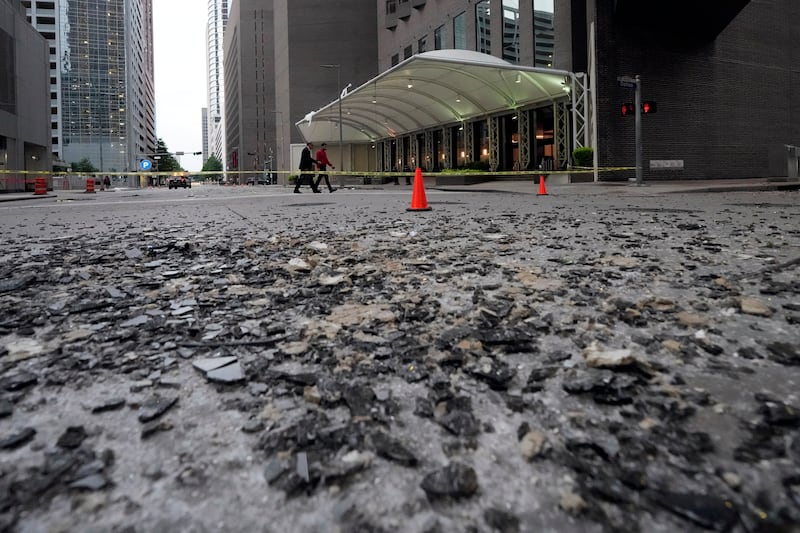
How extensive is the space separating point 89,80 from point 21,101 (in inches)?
3364

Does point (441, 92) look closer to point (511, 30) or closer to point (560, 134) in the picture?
point (511, 30)

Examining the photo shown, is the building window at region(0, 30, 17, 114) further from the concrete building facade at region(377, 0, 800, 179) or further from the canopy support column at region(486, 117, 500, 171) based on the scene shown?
the concrete building facade at region(377, 0, 800, 179)

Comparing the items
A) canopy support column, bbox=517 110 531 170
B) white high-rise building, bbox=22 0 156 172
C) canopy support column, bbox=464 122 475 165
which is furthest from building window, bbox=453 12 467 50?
white high-rise building, bbox=22 0 156 172

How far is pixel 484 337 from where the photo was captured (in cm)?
236

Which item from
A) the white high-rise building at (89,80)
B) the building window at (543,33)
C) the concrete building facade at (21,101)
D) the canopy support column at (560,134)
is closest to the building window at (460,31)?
the building window at (543,33)

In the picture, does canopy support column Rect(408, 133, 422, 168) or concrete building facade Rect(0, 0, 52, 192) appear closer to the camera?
concrete building facade Rect(0, 0, 52, 192)

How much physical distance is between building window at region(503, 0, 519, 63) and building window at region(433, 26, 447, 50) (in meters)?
8.59

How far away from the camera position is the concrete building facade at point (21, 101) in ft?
130

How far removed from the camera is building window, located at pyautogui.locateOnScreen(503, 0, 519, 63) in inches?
1287

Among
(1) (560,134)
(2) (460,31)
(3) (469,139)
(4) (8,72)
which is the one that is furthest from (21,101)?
(1) (560,134)

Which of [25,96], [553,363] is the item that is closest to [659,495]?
[553,363]

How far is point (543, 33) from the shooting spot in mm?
30969

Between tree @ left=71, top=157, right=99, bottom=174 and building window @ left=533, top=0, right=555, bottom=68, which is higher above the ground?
tree @ left=71, top=157, right=99, bottom=174

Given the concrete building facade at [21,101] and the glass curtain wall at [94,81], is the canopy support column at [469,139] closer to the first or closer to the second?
the concrete building facade at [21,101]
